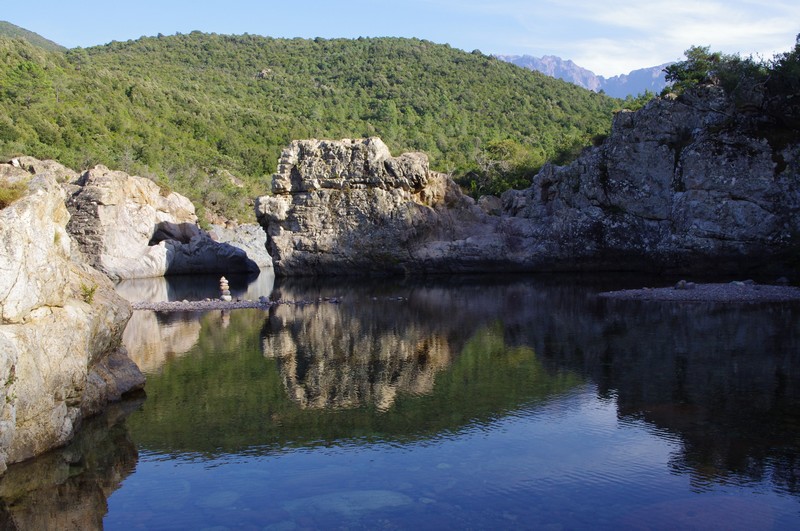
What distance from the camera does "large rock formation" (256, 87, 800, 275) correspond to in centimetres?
3125

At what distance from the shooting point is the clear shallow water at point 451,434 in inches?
328

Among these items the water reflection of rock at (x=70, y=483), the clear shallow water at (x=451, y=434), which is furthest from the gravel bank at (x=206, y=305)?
the water reflection of rock at (x=70, y=483)

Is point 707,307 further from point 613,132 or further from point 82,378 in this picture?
point 82,378

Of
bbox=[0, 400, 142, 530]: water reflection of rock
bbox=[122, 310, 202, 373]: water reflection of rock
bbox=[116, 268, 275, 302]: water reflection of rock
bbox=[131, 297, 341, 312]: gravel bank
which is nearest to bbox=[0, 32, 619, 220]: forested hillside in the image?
bbox=[116, 268, 275, 302]: water reflection of rock

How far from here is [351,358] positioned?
55.5 feet

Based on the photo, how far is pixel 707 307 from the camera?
23.2 m

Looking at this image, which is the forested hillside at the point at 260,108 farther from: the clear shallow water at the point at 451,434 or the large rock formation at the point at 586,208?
the clear shallow water at the point at 451,434

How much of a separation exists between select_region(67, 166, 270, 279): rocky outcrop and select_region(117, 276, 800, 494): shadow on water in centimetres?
1805

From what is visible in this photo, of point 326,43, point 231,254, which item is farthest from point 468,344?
point 326,43

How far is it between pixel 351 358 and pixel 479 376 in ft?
11.0

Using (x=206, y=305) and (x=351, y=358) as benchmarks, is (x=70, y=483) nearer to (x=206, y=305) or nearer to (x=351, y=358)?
(x=351, y=358)

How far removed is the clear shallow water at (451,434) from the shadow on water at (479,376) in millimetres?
59

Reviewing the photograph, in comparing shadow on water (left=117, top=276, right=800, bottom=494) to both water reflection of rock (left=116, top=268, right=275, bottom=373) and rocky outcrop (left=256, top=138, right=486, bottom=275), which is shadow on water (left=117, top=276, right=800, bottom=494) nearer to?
water reflection of rock (left=116, top=268, right=275, bottom=373)

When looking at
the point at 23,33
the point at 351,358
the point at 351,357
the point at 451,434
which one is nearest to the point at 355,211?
the point at 351,357
